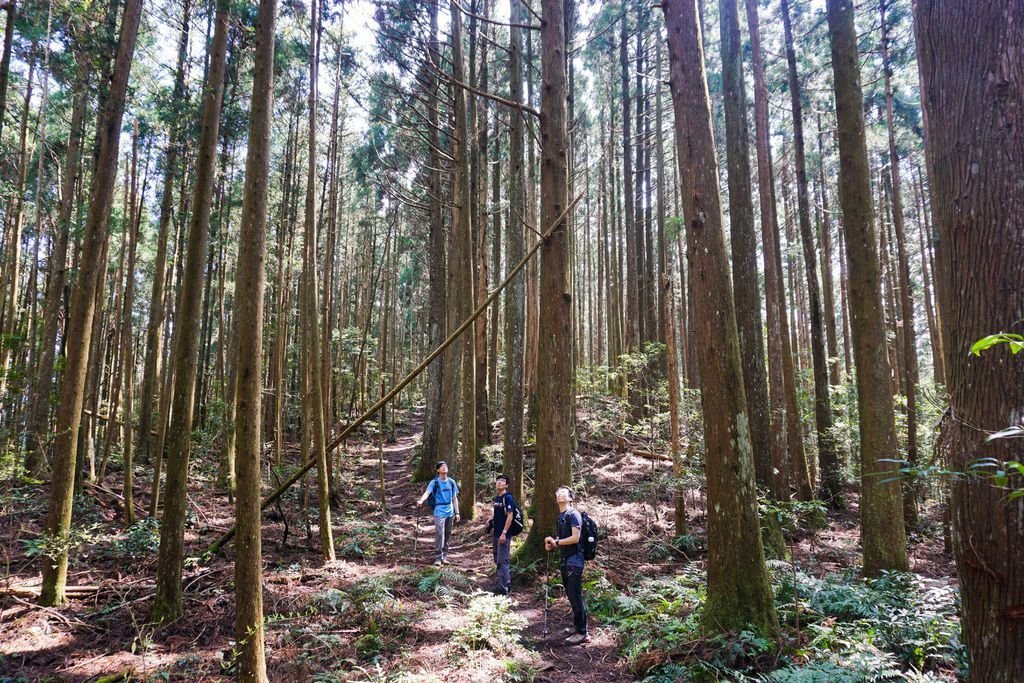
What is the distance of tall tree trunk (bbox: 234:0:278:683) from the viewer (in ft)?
11.5

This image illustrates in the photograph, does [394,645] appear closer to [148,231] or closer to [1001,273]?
[1001,273]

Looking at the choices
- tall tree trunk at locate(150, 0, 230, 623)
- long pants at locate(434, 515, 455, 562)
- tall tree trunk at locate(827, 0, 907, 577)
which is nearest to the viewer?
tall tree trunk at locate(150, 0, 230, 623)

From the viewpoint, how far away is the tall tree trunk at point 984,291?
88.1 inches

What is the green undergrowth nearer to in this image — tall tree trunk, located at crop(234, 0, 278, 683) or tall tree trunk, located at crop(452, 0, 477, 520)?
tall tree trunk, located at crop(234, 0, 278, 683)

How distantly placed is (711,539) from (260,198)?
15.7ft

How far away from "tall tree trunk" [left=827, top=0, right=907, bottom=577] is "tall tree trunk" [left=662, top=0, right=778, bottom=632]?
2844 millimetres

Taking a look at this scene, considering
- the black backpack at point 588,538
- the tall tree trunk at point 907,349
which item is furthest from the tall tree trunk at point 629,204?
the black backpack at point 588,538

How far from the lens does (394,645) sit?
5035mm

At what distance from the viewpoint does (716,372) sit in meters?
4.72

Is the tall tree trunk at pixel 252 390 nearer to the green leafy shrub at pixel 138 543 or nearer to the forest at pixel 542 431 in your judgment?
the forest at pixel 542 431

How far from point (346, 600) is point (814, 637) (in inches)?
198

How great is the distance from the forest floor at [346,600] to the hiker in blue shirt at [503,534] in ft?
0.94

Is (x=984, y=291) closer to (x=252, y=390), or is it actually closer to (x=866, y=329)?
(x=252, y=390)

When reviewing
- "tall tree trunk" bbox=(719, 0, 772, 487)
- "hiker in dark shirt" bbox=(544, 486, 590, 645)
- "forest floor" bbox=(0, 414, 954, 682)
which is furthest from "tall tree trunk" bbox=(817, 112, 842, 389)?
"hiker in dark shirt" bbox=(544, 486, 590, 645)
